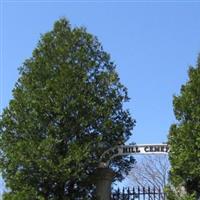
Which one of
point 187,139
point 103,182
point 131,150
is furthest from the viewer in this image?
point 131,150

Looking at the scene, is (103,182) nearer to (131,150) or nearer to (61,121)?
(131,150)

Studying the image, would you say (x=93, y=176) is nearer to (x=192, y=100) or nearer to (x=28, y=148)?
(x=28, y=148)

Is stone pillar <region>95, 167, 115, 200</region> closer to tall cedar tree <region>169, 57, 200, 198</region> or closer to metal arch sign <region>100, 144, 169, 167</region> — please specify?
metal arch sign <region>100, 144, 169, 167</region>

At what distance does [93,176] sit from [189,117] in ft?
9.79

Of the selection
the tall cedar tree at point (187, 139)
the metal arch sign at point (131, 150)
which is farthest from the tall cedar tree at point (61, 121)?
the tall cedar tree at point (187, 139)

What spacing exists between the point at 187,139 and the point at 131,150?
1.69m

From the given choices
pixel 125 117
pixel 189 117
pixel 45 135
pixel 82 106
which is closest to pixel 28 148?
pixel 45 135

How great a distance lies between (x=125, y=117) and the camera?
13992 mm

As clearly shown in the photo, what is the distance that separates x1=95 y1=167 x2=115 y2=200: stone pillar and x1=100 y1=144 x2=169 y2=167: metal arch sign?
0.33 meters

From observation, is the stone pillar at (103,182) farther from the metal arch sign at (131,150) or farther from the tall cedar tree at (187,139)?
the tall cedar tree at (187,139)

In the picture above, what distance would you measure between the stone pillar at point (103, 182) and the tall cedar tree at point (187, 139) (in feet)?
5.53

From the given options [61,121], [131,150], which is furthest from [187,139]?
[61,121]

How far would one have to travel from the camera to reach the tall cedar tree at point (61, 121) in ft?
41.2

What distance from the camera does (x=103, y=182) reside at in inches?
514
